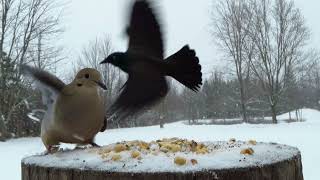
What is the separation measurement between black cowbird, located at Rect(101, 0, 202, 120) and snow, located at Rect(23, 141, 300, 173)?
545 mm

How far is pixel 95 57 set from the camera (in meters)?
6.15

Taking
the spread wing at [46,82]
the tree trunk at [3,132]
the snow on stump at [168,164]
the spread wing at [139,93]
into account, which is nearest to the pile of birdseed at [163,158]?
the snow on stump at [168,164]

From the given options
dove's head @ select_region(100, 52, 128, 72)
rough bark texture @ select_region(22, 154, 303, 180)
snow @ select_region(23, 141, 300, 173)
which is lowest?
rough bark texture @ select_region(22, 154, 303, 180)

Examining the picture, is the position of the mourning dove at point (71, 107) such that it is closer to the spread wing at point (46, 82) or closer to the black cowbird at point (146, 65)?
the spread wing at point (46, 82)

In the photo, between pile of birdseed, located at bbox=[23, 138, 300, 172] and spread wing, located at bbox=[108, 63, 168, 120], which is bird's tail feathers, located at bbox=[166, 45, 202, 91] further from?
pile of birdseed, located at bbox=[23, 138, 300, 172]

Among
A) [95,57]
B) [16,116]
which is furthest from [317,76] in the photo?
[95,57]

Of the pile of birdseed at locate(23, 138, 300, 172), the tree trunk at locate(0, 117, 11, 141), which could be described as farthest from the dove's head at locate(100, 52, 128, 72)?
the tree trunk at locate(0, 117, 11, 141)

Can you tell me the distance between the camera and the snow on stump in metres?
1.59

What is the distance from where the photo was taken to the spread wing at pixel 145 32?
244 centimetres

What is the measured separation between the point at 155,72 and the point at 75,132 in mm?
560

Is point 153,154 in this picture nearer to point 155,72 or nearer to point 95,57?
point 155,72

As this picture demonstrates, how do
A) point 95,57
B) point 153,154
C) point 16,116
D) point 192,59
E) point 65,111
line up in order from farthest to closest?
point 16,116 < point 95,57 < point 192,59 < point 65,111 < point 153,154

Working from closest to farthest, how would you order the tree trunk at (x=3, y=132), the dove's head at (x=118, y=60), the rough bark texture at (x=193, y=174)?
the rough bark texture at (x=193, y=174) → the dove's head at (x=118, y=60) → the tree trunk at (x=3, y=132)

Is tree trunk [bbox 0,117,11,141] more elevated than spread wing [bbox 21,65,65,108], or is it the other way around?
spread wing [bbox 21,65,65,108]
